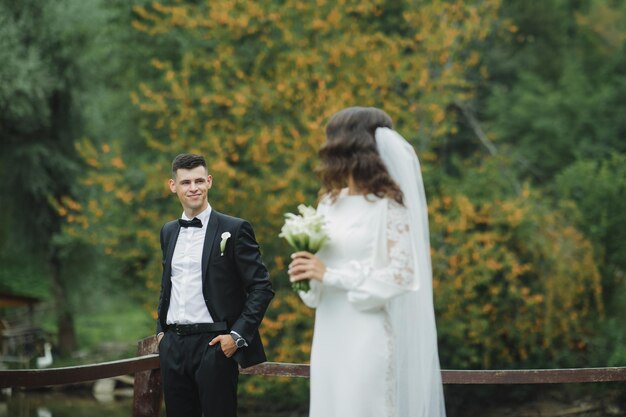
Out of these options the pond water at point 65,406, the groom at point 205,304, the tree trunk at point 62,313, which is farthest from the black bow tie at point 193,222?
the tree trunk at point 62,313

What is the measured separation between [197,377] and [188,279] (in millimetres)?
452

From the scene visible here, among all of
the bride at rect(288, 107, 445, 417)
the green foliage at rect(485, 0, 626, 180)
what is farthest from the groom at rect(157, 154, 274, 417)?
the green foliage at rect(485, 0, 626, 180)

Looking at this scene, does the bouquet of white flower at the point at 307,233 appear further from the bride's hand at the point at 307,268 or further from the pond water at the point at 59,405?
the pond water at the point at 59,405

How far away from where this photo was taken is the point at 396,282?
3438 mm

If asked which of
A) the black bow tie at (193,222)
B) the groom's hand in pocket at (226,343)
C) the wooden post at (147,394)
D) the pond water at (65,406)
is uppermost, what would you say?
the black bow tie at (193,222)

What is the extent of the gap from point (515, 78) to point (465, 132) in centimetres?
346

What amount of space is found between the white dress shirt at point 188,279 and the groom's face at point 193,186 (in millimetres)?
62

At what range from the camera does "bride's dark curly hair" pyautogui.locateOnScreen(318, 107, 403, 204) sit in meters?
3.53

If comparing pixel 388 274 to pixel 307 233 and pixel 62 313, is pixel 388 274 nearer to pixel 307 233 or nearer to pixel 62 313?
pixel 307 233

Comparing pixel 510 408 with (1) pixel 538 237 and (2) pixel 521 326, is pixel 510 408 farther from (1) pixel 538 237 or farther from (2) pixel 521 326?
(1) pixel 538 237

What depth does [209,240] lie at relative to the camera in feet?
13.5

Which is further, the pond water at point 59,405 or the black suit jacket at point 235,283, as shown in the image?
the pond water at point 59,405

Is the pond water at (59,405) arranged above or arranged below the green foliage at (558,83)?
below

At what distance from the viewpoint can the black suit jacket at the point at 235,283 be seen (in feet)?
13.2
